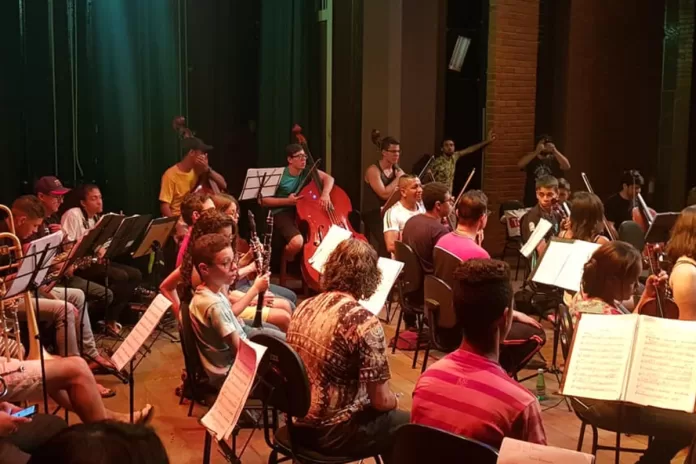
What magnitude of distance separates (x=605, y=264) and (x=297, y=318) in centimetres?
132

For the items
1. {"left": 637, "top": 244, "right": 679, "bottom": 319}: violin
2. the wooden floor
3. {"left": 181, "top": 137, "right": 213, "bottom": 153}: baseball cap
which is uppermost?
{"left": 181, "top": 137, "right": 213, "bottom": 153}: baseball cap

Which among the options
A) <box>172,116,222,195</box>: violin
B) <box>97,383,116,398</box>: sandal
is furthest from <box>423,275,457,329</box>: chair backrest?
<box>172,116,222,195</box>: violin

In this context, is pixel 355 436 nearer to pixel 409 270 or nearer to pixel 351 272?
pixel 351 272

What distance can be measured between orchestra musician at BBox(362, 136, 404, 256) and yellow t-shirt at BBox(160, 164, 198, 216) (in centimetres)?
162

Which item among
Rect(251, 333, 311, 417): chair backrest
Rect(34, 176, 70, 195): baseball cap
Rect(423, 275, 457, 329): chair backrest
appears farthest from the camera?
Rect(34, 176, 70, 195): baseball cap

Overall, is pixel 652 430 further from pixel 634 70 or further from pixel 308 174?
pixel 634 70

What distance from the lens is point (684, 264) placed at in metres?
3.40

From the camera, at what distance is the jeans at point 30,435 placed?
2.33m

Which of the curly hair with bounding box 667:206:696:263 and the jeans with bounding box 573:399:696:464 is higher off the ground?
the curly hair with bounding box 667:206:696:263

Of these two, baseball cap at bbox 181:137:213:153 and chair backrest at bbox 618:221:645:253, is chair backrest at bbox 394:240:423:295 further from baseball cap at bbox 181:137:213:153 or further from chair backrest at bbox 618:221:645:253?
baseball cap at bbox 181:137:213:153

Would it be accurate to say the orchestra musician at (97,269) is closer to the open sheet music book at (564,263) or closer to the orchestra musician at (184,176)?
the orchestra musician at (184,176)

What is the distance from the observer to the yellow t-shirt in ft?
21.6

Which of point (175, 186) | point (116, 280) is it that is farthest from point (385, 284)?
point (175, 186)

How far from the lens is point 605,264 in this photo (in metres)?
3.24
